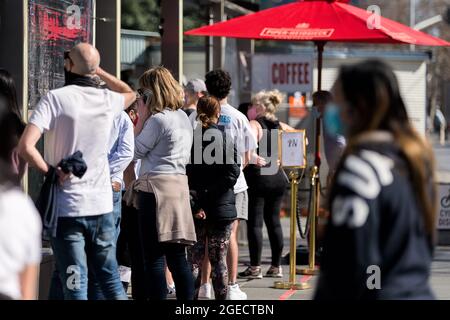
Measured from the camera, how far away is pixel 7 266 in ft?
12.5

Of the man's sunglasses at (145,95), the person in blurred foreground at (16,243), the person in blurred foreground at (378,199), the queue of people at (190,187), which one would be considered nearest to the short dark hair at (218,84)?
the queue of people at (190,187)

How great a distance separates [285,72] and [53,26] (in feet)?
23.1

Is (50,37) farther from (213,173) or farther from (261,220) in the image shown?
(261,220)

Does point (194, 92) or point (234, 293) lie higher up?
point (194, 92)

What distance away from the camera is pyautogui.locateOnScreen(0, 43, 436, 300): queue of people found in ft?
12.4

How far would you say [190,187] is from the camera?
817 cm

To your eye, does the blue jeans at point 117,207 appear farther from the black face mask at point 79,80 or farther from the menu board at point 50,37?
the black face mask at point 79,80

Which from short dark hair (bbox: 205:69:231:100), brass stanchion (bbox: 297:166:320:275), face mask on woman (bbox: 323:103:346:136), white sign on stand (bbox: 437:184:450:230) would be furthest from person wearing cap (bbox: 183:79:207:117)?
face mask on woman (bbox: 323:103:346:136)

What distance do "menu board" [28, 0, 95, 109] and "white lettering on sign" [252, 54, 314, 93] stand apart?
19.8 feet

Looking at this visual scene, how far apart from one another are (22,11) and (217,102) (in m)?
1.62

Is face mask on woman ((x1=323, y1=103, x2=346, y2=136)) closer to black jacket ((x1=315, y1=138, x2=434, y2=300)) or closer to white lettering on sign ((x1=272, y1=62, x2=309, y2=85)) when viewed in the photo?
black jacket ((x1=315, y1=138, x2=434, y2=300))

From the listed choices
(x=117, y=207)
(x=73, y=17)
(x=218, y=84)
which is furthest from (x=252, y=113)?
(x=117, y=207)
